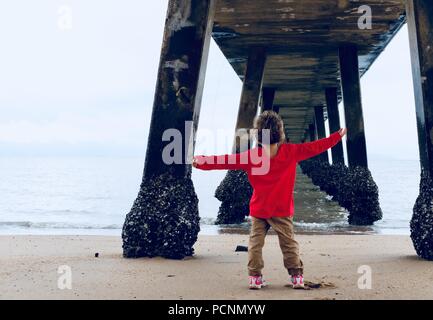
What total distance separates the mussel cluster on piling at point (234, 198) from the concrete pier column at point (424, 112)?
6.17m

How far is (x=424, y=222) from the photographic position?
5.75 meters

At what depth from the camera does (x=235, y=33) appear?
1314 centimetres

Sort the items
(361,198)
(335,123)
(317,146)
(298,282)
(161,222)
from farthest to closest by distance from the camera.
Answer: (335,123) < (361,198) < (161,222) < (298,282) < (317,146)

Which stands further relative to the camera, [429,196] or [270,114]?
[429,196]

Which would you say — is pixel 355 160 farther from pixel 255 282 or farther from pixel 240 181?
pixel 255 282

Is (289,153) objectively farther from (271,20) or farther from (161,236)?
(271,20)

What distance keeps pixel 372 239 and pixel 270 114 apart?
4662 millimetres

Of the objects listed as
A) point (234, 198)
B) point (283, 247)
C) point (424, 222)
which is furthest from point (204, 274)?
point (234, 198)

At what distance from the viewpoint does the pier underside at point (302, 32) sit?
11.2 metres

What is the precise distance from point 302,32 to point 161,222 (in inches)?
320

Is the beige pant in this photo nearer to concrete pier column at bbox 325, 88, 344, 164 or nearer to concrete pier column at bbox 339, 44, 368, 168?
concrete pier column at bbox 339, 44, 368, 168
